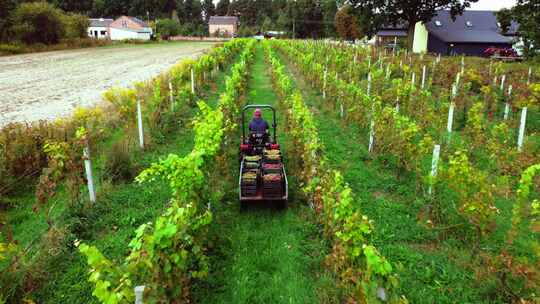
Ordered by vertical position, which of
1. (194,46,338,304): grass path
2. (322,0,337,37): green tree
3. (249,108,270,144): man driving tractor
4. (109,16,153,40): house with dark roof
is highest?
(322,0,337,37): green tree

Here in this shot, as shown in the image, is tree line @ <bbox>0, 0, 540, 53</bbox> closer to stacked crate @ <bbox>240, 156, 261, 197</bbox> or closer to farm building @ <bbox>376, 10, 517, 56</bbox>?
farm building @ <bbox>376, 10, 517, 56</bbox>

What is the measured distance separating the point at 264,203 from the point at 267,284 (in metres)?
1.94

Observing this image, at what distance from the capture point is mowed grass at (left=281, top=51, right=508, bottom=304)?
426 centimetres

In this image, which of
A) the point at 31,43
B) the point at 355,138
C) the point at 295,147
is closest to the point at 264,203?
the point at 295,147

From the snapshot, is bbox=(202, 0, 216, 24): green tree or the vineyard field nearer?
the vineyard field

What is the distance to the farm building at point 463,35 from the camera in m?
40.3

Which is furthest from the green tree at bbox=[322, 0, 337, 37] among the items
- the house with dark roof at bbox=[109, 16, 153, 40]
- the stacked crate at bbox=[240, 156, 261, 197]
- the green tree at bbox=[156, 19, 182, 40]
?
the stacked crate at bbox=[240, 156, 261, 197]

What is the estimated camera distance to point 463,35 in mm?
41438

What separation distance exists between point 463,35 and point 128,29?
6138 cm

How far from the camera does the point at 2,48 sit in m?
34.2

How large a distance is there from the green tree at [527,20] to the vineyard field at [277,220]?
8142mm

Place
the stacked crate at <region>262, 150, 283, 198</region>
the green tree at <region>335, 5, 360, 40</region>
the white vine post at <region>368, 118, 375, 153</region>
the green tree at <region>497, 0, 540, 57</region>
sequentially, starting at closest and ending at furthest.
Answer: the stacked crate at <region>262, 150, 283, 198</region> → the white vine post at <region>368, 118, 375, 153</region> → the green tree at <region>497, 0, 540, 57</region> → the green tree at <region>335, 5, 360, 40</region>

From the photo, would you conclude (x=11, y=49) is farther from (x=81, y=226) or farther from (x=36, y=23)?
(x=81, y=226)

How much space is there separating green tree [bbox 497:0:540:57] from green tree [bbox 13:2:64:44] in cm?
3677
